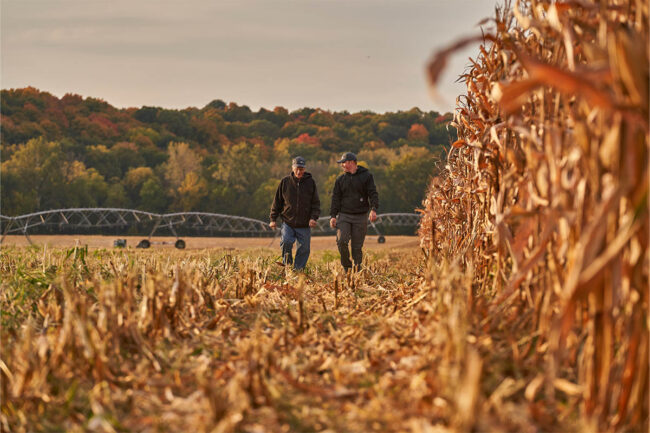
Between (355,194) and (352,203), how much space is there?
14cm

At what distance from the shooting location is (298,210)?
882cm

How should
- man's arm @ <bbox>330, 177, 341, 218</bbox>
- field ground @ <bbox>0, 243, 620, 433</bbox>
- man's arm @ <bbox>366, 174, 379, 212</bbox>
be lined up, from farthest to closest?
1. man's arm @ <bbox>330, 177, 341, 218</bbox>
2. man's arm @ <bbox>366, 174, 379, 212</bbox>
3. field ground @ <bbox>0, 243, 620, 433</bbox>

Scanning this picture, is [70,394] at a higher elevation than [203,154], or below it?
below

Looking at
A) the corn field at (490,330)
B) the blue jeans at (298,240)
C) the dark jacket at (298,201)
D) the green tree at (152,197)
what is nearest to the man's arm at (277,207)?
the dark jacket at (298,201)

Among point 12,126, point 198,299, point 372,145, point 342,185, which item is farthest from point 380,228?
point 198,299

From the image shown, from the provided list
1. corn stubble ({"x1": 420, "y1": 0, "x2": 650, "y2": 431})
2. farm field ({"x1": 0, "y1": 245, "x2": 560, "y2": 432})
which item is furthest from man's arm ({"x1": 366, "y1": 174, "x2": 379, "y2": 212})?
corn stubble ({"x1": 420, "y1": 0, "x2": 650, "y2": 431})

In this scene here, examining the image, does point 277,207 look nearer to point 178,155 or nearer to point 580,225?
point 580,225

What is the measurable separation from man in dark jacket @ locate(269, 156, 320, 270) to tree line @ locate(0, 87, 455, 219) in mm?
33797

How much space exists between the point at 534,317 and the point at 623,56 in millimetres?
1624

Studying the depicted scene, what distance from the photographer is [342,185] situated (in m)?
8.70

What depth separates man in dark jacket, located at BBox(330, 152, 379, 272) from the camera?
28.3 feet

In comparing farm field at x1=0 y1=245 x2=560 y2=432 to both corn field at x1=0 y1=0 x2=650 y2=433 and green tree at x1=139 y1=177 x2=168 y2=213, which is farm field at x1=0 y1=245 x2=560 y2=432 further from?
green tree at x1=139 y1=177 x2=168 y2=213

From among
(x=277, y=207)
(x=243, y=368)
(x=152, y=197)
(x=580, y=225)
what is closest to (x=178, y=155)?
(x=152, y=197)

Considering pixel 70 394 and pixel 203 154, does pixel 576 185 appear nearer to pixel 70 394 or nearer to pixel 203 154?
pixel 70 394
